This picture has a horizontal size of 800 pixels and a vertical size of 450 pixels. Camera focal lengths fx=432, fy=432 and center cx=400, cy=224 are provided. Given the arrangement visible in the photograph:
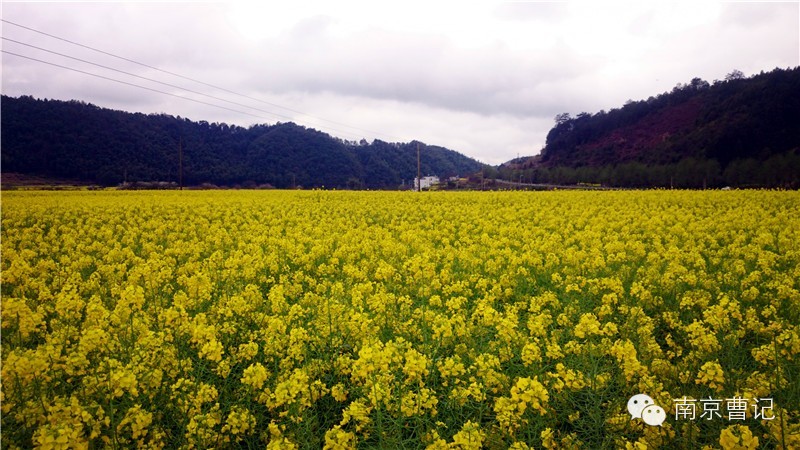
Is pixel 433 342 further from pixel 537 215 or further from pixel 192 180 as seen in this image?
pixel 192 180

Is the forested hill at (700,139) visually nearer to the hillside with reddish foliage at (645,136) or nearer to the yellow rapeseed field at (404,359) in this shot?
the hillside with reddish foliage at (645,136)

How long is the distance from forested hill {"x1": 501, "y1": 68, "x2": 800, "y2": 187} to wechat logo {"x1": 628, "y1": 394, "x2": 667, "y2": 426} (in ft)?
200

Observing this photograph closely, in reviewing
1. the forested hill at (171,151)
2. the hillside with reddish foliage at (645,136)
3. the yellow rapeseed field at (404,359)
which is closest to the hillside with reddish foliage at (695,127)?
the hillside with reddish foliage at (645,136)

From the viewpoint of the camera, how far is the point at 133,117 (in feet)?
229

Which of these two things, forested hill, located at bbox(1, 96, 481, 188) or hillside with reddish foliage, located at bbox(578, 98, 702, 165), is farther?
hillside with reddish foliage, located at bbox(578, 98, 702, 165)

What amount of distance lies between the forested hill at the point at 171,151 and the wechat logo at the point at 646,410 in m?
54.7

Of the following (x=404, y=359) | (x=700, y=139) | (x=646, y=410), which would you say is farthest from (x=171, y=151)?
(x=700, y=139)

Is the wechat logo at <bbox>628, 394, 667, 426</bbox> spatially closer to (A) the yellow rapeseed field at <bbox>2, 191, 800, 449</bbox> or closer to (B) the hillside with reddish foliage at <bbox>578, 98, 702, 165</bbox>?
(A) the yellow rapeseed field at <bbox>2, 191, 800, 449</bbox>

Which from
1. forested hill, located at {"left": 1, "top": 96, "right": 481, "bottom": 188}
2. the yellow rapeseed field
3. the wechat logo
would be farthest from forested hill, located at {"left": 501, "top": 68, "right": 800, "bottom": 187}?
the wechat logo

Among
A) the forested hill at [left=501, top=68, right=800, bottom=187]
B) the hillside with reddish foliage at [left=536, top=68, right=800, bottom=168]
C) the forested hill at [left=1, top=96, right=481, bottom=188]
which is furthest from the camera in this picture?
the hillside with reddish foliage at [left=536, top=68, right=800, bottom=168]

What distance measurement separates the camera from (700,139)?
8012 centimetres

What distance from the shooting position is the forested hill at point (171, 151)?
182 feet

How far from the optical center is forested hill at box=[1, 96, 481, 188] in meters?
55.4

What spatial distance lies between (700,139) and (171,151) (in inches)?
3657
